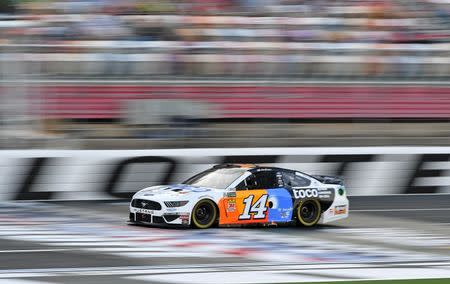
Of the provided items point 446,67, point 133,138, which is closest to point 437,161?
point 446,67

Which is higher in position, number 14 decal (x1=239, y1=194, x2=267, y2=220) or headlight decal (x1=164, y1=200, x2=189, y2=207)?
headlight decal (x1=164, y1=200, x2=189, y2=207)

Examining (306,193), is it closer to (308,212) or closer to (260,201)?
(308,212)

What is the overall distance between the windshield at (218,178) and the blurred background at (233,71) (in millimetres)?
4201

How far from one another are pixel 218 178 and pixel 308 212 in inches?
58.8

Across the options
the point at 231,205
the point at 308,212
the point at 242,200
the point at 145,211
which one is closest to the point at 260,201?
the point at 242,200

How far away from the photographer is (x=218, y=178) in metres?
11.9

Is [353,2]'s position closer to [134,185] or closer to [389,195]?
[389,195]

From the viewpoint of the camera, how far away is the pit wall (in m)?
14.9

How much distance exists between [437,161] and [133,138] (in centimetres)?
615

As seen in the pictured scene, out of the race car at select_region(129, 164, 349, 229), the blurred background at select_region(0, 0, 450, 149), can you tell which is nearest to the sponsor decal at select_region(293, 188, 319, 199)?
the race car at select_region(129, 164, 349, 229)

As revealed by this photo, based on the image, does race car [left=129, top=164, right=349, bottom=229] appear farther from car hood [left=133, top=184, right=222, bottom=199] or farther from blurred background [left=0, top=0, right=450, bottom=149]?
blurred background [left=0, top=0, right=450, bottom=149]

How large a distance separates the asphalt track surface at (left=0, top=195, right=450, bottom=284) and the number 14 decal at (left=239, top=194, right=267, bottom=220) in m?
0.21

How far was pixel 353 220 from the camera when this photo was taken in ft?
43.8

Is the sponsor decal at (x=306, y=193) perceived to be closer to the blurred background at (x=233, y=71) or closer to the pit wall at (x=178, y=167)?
the pit wall at (x=178, y=167)
